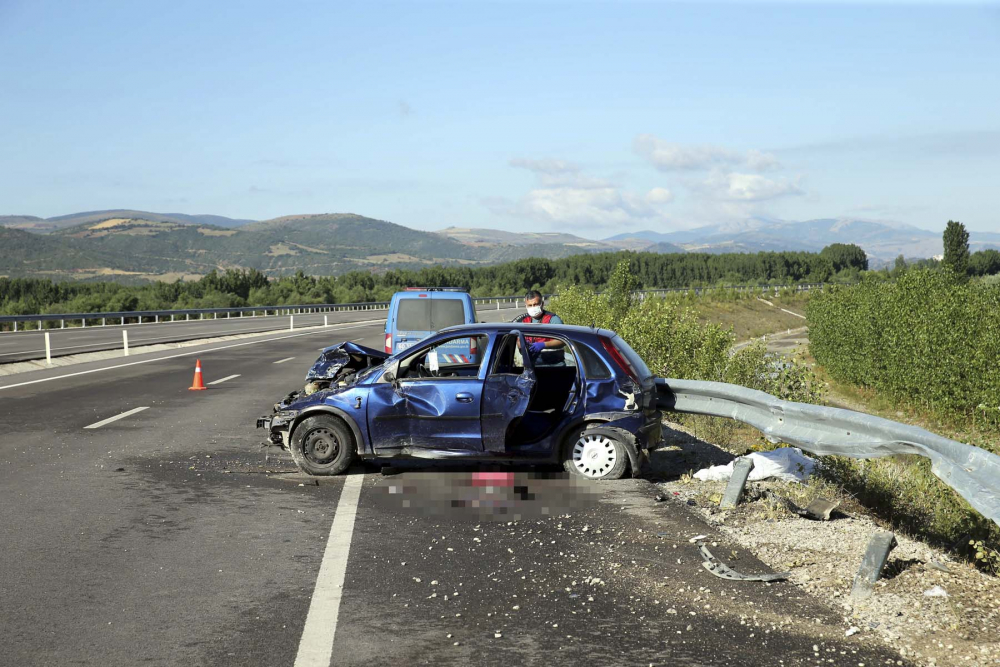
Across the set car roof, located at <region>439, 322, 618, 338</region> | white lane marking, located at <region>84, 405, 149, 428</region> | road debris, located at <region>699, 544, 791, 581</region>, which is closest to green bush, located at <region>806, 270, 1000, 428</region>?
car roof, located at <region>439, 322, 618, 338</region>

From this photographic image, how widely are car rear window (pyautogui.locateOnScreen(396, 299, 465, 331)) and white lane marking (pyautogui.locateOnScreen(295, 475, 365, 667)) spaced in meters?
8.05

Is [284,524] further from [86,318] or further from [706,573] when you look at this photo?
[86,318]

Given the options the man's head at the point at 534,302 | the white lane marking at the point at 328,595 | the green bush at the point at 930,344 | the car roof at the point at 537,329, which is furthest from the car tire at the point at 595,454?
the green bush at the point at 930,344

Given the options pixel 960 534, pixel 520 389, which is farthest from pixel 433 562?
pixel 960 534

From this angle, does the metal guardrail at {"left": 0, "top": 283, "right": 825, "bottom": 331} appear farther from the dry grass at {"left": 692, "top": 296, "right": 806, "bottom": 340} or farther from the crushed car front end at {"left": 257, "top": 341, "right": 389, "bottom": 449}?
the crushed car front end at {"left": 257, "top": 341, "right": 389, "bottom": 449}

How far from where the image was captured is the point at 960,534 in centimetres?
848

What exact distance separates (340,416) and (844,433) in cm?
497

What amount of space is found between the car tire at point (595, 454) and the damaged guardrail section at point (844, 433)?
1.26 meters

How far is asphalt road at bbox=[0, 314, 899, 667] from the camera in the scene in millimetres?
4871

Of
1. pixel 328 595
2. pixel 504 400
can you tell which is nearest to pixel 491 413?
pixel 504 400

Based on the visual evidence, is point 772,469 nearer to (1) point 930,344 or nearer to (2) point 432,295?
(2) point 432,295

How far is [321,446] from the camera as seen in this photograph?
9.68 meters

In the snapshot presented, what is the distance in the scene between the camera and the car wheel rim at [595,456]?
9297 mm

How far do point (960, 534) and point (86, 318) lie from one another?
2115 inches
